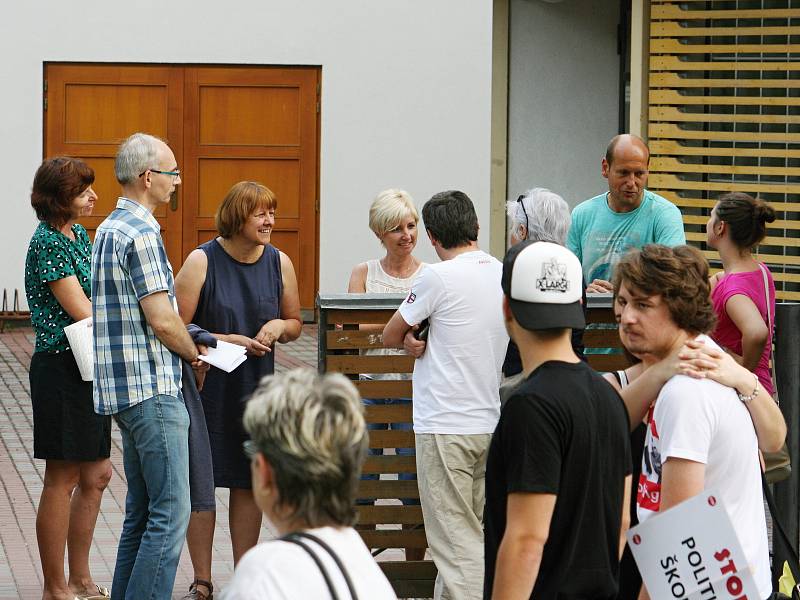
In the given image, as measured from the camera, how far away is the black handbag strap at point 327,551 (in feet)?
7.74

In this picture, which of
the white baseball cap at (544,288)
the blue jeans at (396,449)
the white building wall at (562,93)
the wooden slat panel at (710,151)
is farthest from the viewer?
the white building wall at (562,93)

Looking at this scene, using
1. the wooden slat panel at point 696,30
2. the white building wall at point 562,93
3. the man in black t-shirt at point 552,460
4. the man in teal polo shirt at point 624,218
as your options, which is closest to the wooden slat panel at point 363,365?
the man in teal polo shirt at point 624,218

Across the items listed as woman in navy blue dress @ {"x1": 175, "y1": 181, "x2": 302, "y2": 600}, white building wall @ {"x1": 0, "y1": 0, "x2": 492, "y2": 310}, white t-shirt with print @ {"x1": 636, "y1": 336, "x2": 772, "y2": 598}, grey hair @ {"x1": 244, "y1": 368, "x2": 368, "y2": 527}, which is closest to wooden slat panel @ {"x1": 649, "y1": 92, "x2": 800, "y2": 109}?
white building wall @ {"x1": 0, "y1": 0, "x2": 492, "y2": 310}

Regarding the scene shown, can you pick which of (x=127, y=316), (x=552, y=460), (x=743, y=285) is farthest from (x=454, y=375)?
(x=552, y=460)

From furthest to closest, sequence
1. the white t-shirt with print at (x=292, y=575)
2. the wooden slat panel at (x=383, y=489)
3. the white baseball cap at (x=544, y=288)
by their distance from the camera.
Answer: the wooden slat panel at (x=383, y=489)
the white baseball cap at (x=544, y=288)
the white t-shirt with print at (x=292, y=575)

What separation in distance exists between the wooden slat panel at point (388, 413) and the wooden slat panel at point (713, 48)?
22.9ft

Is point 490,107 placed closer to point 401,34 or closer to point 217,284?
point 401,34

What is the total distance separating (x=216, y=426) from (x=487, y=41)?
10617 millimetres

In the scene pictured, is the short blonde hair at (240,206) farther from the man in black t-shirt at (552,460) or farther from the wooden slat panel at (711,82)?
the wooden slat panel at (711,82)

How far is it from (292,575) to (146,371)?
2868 mm

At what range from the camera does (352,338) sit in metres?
5.81

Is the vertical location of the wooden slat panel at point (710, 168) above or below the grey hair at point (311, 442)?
above

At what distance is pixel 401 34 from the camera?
1590cm

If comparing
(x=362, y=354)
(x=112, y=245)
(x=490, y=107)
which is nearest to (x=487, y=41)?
(x=490, y=107)
